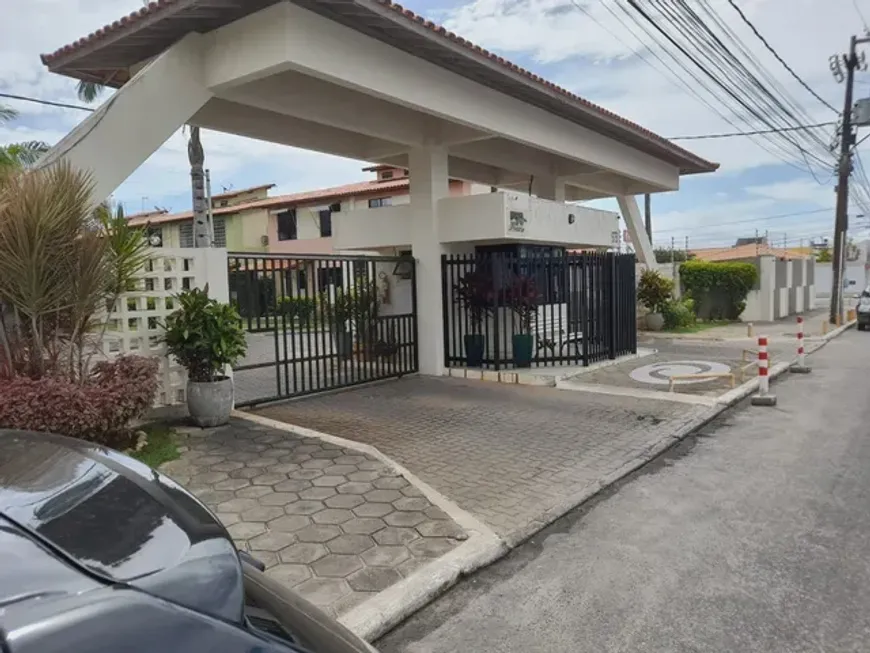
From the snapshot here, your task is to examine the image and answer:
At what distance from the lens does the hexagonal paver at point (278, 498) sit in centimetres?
490

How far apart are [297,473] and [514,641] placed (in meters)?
2.92

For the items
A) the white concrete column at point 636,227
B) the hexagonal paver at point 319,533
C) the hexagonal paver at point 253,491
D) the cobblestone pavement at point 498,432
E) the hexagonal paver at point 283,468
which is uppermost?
the white concrete column at point 636,227

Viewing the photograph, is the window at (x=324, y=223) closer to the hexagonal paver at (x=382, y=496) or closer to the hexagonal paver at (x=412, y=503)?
the hexagonal paver at (x=382, y=496)

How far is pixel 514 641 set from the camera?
318 centimetres

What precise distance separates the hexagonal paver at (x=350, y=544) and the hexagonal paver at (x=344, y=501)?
1.85ft

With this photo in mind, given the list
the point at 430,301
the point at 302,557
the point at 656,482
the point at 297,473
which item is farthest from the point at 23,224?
the point at 430,301

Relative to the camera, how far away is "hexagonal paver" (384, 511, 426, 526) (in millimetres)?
4543

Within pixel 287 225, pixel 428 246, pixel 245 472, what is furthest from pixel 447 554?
pixel 287 225

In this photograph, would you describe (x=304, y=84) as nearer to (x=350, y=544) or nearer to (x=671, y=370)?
(x=350, y=544)

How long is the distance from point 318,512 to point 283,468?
113cm

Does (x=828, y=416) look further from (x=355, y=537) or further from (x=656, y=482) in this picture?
(x=355, y=537)

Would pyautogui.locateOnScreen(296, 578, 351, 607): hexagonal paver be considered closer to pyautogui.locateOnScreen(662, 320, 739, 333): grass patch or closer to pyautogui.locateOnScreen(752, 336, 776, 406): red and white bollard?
pyautogui.locateOnScreen(752, 336, 776, 406): red and white bollard

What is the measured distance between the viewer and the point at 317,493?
5.11m

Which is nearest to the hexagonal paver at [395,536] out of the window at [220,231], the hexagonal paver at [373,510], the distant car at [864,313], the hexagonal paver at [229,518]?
the hexagonal paver at [373,510]
